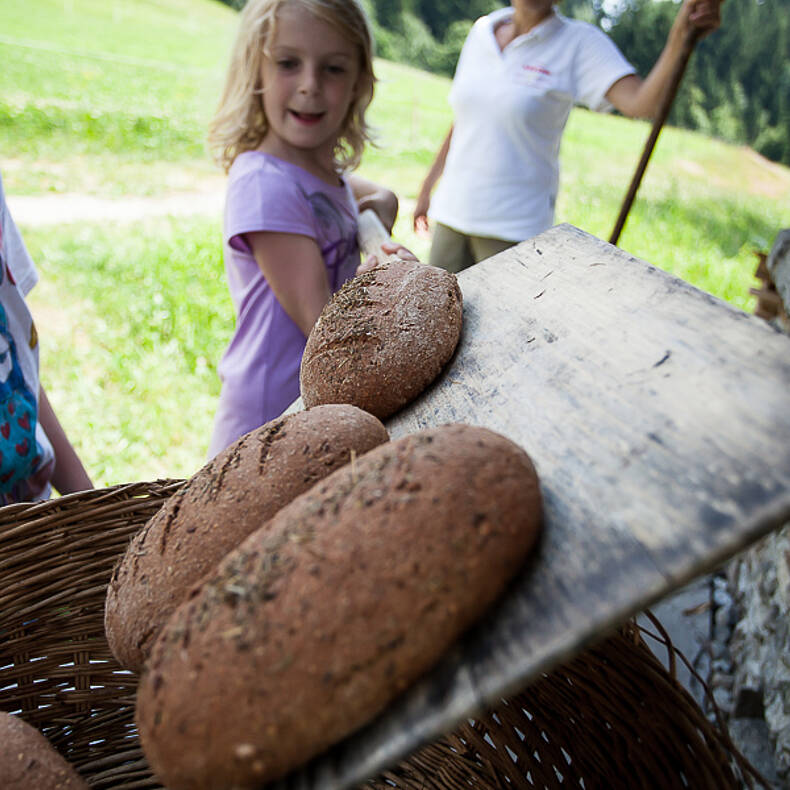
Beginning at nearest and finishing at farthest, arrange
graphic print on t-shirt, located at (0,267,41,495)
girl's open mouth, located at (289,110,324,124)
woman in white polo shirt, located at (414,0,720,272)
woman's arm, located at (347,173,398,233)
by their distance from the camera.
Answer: graphic print on t-shirt, located at (0,267,41,495)
girl's open mouth, located at (289,110,324,124)
woman's arm, located at (347,173,398,233)
woman in white polo shirt, located at (414,0,720,272)

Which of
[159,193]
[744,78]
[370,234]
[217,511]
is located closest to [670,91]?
[370,234]

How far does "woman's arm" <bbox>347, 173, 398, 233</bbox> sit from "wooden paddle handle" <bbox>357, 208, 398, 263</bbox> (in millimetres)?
144

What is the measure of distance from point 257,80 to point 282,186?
1.19ft

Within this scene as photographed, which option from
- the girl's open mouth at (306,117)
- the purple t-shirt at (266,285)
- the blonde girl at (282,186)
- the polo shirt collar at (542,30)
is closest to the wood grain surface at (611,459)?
the blonde girl at (282,186)

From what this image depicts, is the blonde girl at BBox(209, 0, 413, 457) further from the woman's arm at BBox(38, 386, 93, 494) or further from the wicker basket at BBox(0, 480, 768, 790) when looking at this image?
the wicker basket at BBox(0, 480, 768, 790)

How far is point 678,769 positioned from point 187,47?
1848 centimetres

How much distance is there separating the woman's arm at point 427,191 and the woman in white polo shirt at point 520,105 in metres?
0.32

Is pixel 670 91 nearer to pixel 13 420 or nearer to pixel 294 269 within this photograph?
pixel 294 269

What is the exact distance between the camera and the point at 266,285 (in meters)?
2.09

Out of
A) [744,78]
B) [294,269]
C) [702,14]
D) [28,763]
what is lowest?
[28,763]

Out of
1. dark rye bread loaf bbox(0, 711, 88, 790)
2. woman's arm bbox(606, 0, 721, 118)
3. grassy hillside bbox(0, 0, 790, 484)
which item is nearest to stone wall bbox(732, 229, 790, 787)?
woman's arm bbox(606, 0, 721, 118)

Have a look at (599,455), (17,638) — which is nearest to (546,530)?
(599,455)

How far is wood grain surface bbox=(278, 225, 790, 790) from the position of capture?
2.32ft

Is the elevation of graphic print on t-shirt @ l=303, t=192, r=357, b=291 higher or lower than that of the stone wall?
higher
